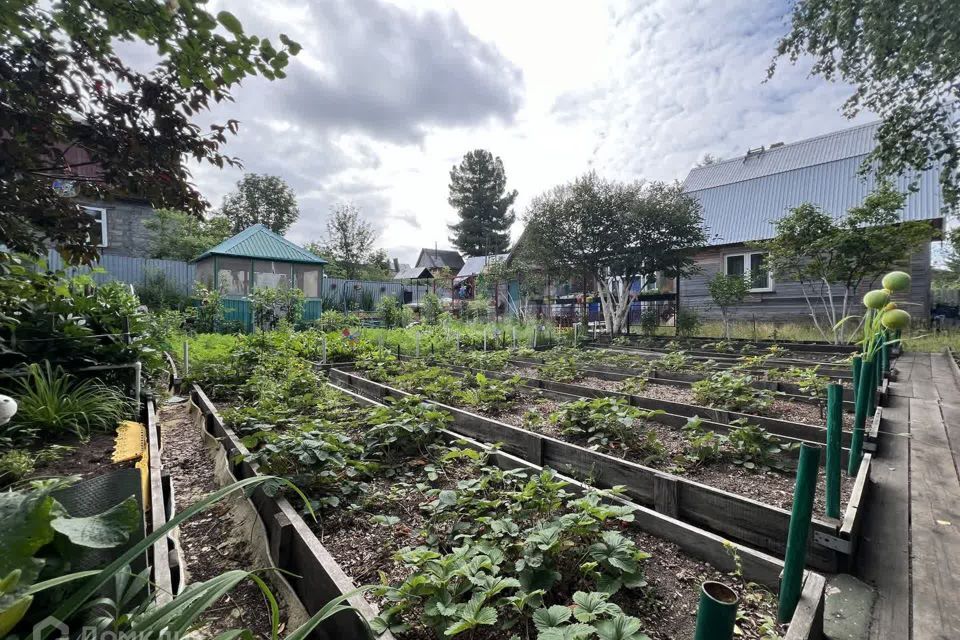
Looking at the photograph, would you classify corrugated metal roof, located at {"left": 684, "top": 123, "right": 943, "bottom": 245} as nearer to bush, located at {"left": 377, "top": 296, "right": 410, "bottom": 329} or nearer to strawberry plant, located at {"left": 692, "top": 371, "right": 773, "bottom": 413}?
bush, located at {"left": 377, "top": 296, "right": 410, "bottom": 329}

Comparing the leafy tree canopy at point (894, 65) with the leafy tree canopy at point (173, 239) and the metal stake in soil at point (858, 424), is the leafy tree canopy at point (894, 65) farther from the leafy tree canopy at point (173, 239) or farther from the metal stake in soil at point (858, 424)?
the leafy tree canopy at point (173, 239)

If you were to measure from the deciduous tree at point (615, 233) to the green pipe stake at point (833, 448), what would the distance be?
10.3m

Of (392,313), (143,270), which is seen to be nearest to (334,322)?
(392,313)

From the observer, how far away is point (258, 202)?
3312 cm

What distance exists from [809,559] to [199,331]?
13.7 metres

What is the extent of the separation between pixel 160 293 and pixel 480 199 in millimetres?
30633

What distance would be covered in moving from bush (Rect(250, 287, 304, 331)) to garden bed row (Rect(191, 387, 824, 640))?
10.4 meters

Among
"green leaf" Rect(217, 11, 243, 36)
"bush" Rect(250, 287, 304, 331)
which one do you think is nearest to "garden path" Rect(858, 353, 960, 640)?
"green leaf" Rect(217, 11, 243, 36)

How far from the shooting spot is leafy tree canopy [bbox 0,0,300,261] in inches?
53.2

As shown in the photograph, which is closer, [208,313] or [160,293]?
[208,313]

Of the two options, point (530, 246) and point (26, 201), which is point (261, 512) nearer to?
point (26, 201)

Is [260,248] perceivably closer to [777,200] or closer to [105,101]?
[105,101]

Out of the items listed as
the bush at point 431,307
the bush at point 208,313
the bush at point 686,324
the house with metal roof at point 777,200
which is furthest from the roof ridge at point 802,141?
the bush at point 208,313

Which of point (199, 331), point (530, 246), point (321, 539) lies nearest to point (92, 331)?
point (321, 539)
